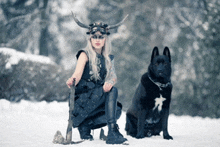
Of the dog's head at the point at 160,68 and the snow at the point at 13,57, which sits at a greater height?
the snow at the point at 13,57

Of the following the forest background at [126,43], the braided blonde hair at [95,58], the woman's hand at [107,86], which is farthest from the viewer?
the forest background at [126,43]

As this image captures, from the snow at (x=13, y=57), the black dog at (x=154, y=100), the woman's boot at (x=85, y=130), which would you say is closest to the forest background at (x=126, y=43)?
the snow at (x=13, y=57)

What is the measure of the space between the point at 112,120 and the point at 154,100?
0.80 metres

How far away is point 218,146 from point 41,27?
10492mm

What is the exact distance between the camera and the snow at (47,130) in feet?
11.3

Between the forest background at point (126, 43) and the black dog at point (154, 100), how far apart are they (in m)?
3.90

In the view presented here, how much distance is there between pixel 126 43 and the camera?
31.0 ft

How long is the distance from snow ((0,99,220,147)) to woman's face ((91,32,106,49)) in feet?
4.39

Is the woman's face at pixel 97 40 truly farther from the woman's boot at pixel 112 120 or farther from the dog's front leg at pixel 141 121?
the dog's front leg at pixel 141 121

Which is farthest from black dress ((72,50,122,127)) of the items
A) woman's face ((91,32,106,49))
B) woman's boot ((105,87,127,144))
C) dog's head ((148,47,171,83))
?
dog's head ((148,47,171,83))

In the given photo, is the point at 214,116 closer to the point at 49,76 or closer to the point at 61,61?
the point at 49,76

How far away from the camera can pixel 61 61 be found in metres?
12.7

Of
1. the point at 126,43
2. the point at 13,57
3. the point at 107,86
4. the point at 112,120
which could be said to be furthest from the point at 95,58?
the point at 126,43

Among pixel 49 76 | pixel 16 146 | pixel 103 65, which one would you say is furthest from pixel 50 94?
pixel 16 146
